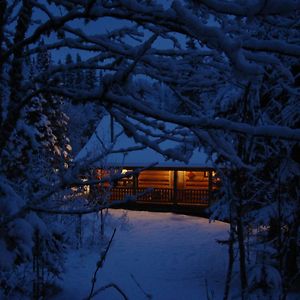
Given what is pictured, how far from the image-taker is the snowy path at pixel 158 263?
33.2 feet

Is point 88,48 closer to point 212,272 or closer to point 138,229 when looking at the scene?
point 212,272

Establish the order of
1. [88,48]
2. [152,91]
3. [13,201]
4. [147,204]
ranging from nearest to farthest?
1. [13,201]
2. [152,91]
3. [88,48]
4. [147,204]

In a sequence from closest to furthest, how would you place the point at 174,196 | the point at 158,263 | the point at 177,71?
the point at 177,71
the point at 158,263
the point at 174,196

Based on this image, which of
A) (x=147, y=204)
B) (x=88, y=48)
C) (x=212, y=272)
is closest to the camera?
(x=88, y=48)

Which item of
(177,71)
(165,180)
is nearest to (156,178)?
(165,180)

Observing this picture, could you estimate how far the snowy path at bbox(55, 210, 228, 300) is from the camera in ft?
33.2

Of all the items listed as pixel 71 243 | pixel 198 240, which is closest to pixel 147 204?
pixel 198 240

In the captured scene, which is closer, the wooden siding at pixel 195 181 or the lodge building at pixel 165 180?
the lodge building at pixel 165 180

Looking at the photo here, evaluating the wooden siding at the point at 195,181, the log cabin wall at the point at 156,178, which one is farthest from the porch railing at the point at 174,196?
the wooden siding at the point at 195,181

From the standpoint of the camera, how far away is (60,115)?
31094 mm

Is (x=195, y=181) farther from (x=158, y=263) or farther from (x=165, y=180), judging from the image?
(x=158, y=263)

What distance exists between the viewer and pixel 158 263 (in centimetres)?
1272

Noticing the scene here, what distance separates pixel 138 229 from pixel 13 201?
15818 mm

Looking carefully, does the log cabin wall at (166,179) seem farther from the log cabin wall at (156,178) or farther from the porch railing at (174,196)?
the porch railing at (174,196)
